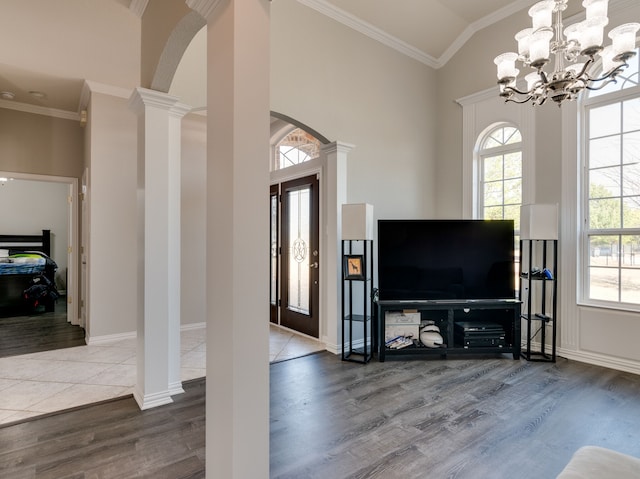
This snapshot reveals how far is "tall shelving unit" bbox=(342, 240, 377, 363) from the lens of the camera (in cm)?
368

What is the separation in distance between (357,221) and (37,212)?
315 inches

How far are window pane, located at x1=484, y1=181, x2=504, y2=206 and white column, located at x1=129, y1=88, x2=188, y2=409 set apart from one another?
3736 millimetres

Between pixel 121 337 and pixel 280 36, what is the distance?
3933mm

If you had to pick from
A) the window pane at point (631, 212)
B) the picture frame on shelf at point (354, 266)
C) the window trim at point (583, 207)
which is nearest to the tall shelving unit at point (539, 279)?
the window trim at point (583, 207)

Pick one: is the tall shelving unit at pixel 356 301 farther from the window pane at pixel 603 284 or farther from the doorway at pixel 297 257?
the window pane at pixel 603 284

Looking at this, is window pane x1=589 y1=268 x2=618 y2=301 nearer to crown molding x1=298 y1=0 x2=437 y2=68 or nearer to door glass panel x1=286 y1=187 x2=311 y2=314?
door glass panel x1=286 y1=187 x2=311 y2=314

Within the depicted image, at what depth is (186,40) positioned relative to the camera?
209 centimetres

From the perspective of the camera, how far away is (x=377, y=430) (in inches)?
91.9

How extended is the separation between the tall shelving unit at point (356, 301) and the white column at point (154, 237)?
179 centimetres

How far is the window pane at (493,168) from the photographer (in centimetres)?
441

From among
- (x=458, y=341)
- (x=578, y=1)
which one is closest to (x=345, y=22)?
(x=578, y=1)

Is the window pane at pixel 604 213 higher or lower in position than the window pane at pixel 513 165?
lower

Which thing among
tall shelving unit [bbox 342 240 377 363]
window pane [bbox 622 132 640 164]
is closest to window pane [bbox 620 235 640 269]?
window pane [bbox 622 132 640 164]

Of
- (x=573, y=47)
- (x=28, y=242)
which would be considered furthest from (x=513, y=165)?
(x=28, y=242)
